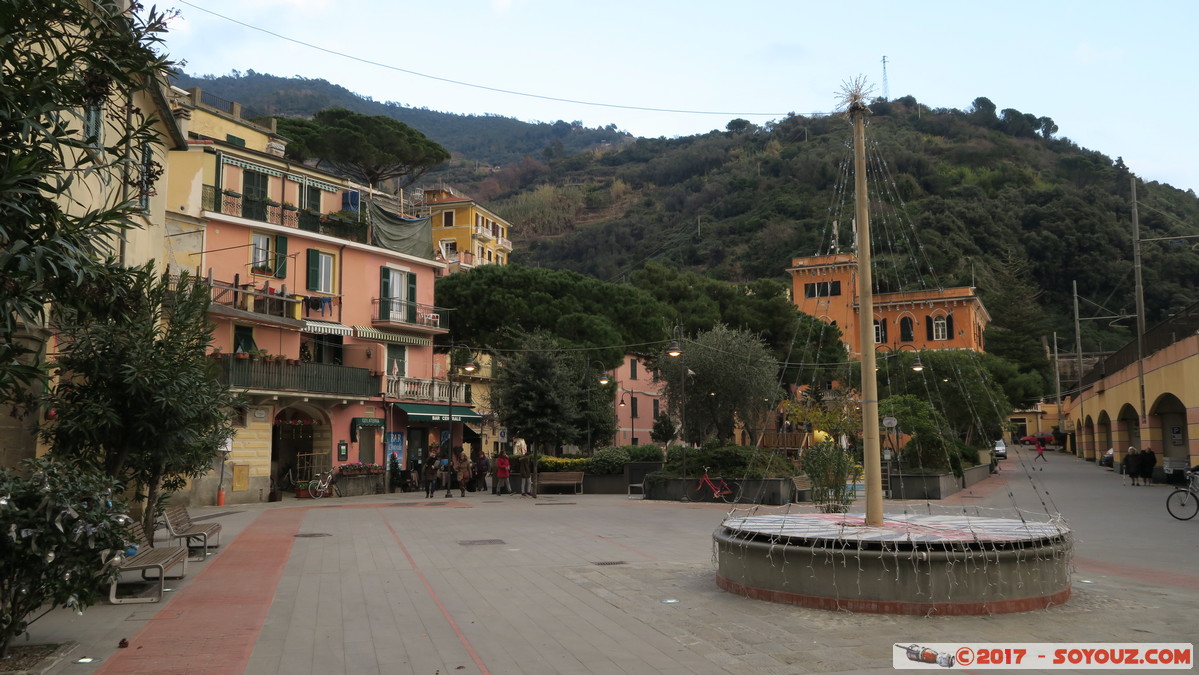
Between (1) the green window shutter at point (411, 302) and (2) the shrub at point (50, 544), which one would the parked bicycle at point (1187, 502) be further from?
(1) the green window shutter at point (411, 302)

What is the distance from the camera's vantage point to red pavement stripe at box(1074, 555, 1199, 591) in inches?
416

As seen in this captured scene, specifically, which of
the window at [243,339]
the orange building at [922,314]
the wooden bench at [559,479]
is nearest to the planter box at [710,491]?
the wooden bench at [559,479]

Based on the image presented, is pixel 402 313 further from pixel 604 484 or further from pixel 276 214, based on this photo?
pixel 604 484

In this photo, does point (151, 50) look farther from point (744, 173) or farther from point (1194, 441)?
point (744, 173)

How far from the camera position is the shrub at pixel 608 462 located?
3083 cm

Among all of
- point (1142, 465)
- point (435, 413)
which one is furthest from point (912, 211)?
point (435, 413)

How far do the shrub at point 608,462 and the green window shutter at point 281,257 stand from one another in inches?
527

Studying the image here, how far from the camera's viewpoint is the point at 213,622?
833cm

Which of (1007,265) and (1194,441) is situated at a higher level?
(1007,265)

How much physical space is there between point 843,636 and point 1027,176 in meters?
114

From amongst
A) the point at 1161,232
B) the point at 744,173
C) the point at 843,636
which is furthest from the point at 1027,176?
the point at 843,636

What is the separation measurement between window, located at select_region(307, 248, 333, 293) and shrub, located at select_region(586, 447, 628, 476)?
1238 cm

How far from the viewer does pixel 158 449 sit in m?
11.4

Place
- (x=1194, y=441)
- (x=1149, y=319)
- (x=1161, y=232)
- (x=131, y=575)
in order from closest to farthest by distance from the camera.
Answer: (x=131, y=575)
(x=1194, y=441)
(x=1149, y=319)
(x=1161, y=232)
